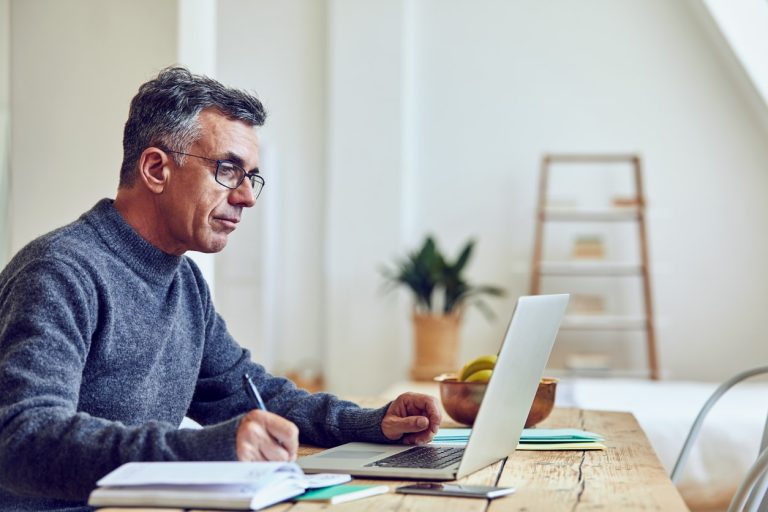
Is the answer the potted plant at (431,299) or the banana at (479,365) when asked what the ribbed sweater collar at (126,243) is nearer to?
the banana at (479,365)

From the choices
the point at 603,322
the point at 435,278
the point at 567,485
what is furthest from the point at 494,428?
the point at 603,322

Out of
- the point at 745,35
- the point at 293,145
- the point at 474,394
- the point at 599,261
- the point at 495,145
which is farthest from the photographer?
the point at 293,145

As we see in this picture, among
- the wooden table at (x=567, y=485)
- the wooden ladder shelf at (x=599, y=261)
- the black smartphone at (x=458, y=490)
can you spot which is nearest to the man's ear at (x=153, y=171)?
the wooden table at (x=567, y=485)

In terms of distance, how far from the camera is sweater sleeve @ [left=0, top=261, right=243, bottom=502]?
120 cm

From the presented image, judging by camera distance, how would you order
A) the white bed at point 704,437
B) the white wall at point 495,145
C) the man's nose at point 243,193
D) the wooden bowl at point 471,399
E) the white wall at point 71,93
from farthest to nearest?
the white wall at point 495,145, the white bed at point 704,437, the white wall at point 71,93, the wooden bowl at point 471,399, the man's nose at point 243,193

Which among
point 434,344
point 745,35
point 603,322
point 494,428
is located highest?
point 745,35


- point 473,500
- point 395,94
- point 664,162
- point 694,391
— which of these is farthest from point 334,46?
point 473,500

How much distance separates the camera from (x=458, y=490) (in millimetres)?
1203

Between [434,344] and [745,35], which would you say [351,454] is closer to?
[434,344]

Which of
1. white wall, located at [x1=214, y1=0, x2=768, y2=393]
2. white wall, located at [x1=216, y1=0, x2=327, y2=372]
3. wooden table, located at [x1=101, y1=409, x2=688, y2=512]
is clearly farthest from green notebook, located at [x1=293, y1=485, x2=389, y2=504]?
white wall, located at [x1=216, y1=0, x2=327, y2=372]

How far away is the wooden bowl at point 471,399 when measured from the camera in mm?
1829

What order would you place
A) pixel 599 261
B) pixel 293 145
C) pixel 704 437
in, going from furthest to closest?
pixel 293 145
pixel 599 261
pixel 704 437

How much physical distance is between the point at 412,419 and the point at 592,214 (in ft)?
12.9

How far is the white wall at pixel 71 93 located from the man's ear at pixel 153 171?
3.17ft
